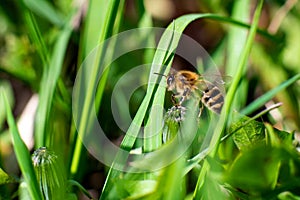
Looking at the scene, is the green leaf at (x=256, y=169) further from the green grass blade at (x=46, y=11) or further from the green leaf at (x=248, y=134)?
the green grass blade at (x=46, y=11)

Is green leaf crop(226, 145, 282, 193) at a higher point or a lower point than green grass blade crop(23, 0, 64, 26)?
lower

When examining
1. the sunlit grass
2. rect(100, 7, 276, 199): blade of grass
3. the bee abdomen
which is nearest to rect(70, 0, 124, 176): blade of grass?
the sunlit grass

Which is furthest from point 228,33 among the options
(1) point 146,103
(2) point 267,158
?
(2) point 267,158

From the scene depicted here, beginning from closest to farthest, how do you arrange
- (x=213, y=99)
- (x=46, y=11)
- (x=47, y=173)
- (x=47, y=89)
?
(x=47, y=173)
(x=213, y=99)
(x=47, y=89)
(x=46, y=11)

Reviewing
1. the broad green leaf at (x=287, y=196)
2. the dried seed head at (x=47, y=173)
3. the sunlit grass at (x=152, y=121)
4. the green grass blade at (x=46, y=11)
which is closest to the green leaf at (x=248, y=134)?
the sunlit grass at (x=152, y=121)

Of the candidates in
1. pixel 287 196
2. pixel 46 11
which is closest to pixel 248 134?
pixel 287 196

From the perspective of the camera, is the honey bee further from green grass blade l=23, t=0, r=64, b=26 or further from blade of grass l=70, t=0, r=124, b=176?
green grass blade l=23, t=0, r=64, b=26

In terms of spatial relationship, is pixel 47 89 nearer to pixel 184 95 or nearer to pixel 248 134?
pixel 184 95
